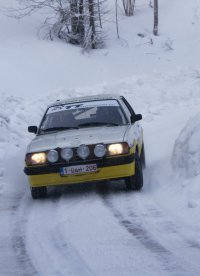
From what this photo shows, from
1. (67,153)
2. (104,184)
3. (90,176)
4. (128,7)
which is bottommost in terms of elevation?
(128,7)

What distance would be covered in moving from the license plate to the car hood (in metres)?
0.31

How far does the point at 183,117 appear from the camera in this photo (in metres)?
16.5

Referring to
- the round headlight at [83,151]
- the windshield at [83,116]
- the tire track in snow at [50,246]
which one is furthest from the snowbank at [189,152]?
the tire track in snow at [50,246]

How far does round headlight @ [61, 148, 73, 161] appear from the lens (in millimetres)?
8555

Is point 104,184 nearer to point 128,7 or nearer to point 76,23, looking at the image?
point 76,23

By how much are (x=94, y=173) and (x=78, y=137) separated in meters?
0.64

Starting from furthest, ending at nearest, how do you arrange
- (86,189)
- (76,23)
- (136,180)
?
(76,23) → (86,189) → (136,180)

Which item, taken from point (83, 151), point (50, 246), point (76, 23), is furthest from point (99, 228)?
point (76, 23)

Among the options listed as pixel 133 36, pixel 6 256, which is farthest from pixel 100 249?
pixel 133 36

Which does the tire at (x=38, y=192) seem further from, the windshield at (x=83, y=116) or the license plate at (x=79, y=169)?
the windshield at (x=83, y=116)

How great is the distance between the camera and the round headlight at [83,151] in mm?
8531

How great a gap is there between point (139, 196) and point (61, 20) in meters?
15.1

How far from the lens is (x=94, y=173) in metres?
8.57

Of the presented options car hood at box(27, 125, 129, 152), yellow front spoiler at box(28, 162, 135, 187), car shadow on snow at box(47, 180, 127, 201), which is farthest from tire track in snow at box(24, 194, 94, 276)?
car hood at box(27, 125, 129, 152)
